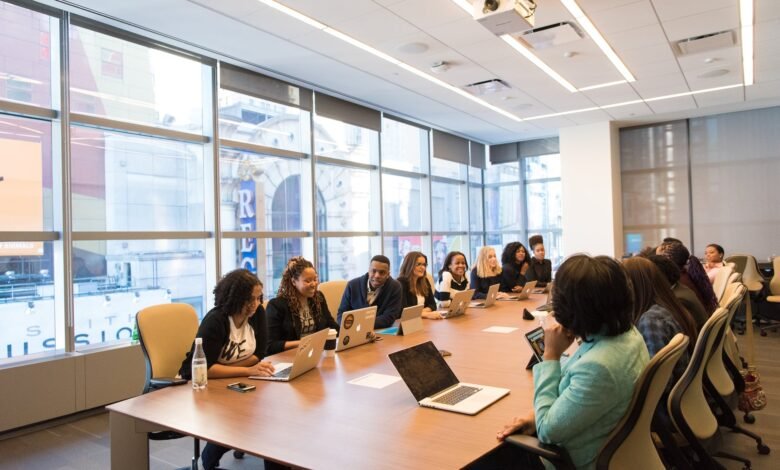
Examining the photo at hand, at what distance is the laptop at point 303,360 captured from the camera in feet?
8.13

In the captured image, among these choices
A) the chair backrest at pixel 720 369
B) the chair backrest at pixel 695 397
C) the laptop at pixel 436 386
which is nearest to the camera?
the laptop at pixel 436 386

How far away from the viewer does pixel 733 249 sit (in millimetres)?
8445

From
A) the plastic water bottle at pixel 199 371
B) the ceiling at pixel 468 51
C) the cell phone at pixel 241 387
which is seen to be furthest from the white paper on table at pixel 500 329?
the ceiling at pixel 468 51

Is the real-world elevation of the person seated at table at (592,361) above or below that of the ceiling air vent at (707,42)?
below

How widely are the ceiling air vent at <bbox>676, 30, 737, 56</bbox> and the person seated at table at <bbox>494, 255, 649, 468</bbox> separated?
4416 mm

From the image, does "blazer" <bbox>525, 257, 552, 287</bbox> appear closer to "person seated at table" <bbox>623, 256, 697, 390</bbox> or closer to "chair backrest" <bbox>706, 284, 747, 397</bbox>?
"chair backrest" <bbox>706, 284, 747, 397</bbox>

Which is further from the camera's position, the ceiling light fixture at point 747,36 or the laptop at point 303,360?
the ceiling light fixture at point 747,36

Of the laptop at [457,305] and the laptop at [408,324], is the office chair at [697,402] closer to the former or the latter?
the laptop at [408,324]

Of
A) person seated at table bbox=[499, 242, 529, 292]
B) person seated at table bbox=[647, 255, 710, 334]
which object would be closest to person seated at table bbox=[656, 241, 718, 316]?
person seated at table bbox=[647, 255, 710, 334]

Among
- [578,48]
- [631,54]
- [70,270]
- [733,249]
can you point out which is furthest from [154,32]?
[733,249]

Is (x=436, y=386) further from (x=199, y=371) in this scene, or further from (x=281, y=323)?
(x=281, y=323)

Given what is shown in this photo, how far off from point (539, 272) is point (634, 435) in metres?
5.55

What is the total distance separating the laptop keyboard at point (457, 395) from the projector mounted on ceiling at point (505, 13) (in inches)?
107

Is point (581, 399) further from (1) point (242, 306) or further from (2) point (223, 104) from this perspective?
(2) point (223, 104)
